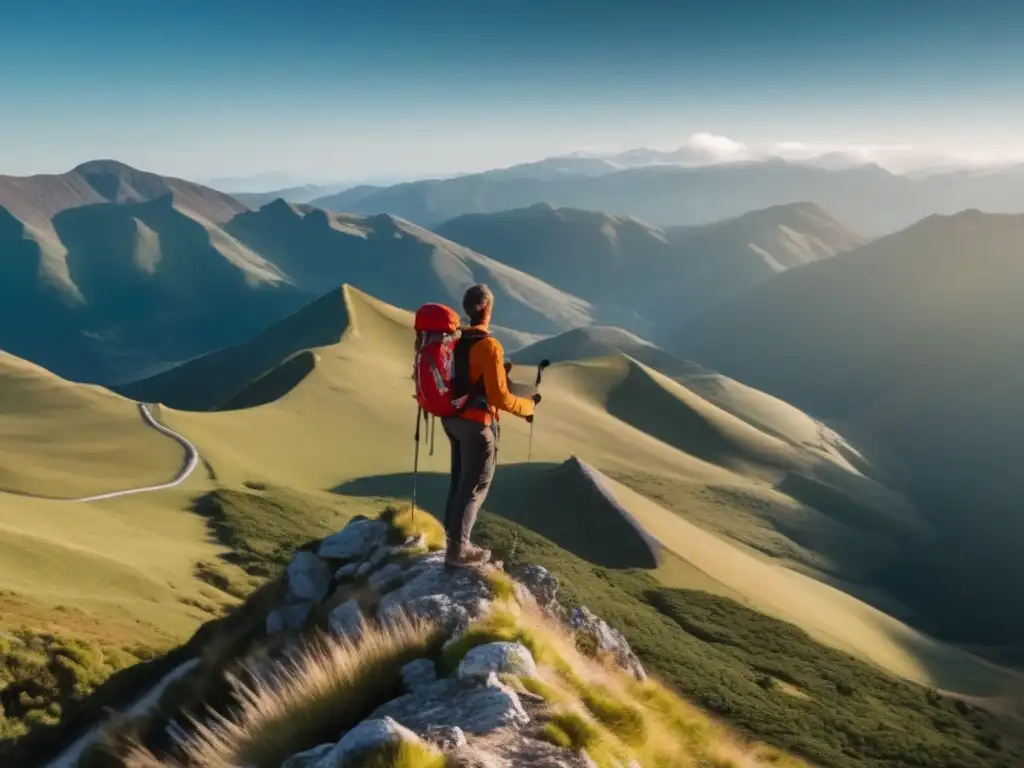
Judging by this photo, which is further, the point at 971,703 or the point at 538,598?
the point at 971,703

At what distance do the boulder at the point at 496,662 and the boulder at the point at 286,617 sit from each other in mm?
8818

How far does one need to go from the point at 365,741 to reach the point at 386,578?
8894 mm

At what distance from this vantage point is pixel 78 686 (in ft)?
76.1

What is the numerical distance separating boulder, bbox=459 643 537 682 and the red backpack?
475cm

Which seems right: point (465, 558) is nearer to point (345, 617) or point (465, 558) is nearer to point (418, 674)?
point (345, 617)

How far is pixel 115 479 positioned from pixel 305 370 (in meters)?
58.8

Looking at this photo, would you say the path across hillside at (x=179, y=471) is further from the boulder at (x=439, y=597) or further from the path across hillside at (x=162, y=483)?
the boulder at (x=439, y=597)

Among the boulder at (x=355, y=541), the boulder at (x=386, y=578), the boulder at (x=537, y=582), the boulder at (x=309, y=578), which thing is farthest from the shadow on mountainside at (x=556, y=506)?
the boulder at (x=386, y=578)

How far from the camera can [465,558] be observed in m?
13.7

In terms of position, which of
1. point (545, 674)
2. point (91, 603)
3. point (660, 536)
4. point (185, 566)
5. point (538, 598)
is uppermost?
point (545, 674)

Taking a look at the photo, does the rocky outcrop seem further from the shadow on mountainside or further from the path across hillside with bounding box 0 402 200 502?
the shadow on mountainside

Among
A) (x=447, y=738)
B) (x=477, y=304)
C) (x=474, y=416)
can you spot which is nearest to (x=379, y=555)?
(x=474, y=416)

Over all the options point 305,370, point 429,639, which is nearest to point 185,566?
point 429,639

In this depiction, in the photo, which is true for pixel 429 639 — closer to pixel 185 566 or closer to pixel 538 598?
pixel 538 598
